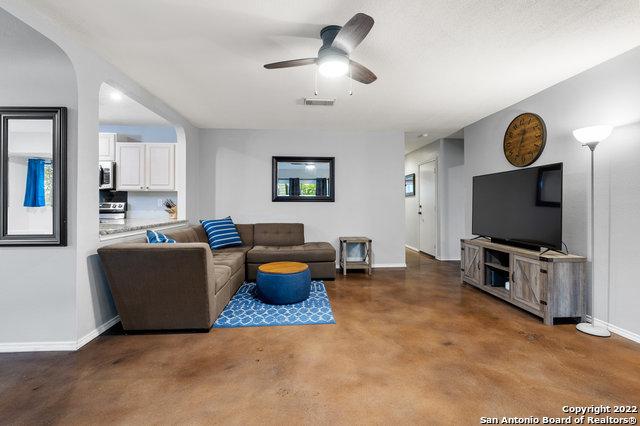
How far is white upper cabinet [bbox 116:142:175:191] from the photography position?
14.1ft

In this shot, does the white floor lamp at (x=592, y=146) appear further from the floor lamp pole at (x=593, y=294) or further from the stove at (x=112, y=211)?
the stove at (x=112, y=211)

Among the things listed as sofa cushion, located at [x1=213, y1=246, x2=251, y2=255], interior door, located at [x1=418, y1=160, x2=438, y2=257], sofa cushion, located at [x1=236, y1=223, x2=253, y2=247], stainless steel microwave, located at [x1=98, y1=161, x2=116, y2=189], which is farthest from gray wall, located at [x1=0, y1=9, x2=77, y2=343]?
interior door, located at [x1=418, y1=160, x2=438, y2=257]

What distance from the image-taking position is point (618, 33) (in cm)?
204

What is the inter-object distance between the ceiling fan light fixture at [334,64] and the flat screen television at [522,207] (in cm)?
225

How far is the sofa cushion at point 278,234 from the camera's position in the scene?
177 inches

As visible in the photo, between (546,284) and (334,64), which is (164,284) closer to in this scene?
(334,64)

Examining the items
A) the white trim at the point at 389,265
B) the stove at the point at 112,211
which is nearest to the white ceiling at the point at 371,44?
the stove at the point at 112,211

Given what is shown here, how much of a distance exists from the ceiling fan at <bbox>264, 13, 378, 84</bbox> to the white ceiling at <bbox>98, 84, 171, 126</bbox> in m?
2.50

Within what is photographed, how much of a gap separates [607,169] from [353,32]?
8.60 feet

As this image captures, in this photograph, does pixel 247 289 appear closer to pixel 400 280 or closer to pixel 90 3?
pixel 400 280

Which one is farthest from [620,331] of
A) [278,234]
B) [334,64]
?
[278,234]

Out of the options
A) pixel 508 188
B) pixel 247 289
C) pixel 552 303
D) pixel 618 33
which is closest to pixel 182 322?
pixel 247 289

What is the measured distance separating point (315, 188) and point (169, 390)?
142 inches

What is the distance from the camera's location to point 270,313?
2814 millimetres
